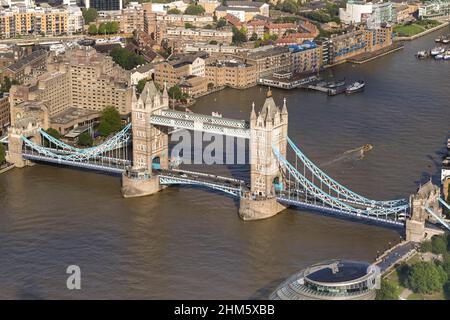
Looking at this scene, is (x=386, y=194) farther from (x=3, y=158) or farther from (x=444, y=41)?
(x=444, y=41)

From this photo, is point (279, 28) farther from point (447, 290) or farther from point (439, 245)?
point (447, 290)

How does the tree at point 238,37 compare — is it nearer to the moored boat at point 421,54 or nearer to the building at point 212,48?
the building at point 212,48

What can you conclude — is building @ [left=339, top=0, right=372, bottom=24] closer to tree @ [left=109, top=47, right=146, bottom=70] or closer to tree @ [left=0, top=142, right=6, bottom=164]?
tree @ [left=109, top=47, right=146, bottom=70]

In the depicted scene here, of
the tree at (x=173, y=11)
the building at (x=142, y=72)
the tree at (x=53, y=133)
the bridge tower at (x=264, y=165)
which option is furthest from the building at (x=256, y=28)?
the bridge tower at (x=264, y=165)

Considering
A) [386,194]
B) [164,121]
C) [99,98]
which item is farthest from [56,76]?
[386,194]

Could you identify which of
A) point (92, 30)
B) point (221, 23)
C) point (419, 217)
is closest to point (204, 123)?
point (419, 217)
